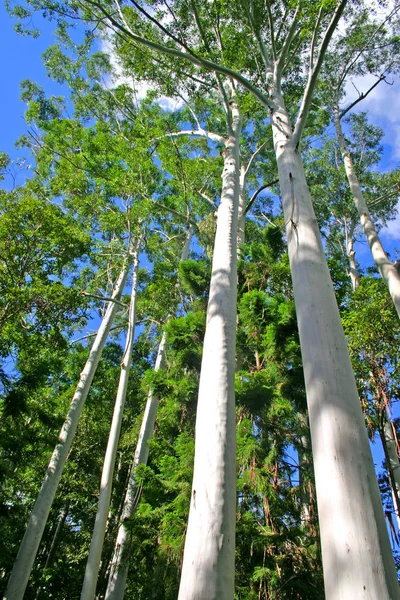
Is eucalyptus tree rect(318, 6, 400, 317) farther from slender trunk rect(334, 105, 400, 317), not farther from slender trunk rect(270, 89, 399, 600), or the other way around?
slender trunk rect(270, 89, 399, 600)

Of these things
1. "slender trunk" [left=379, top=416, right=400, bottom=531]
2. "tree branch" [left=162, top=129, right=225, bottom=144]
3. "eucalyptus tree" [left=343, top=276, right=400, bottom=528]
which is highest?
"tree branch" [left=162, top=129, right=225, bottom=144]

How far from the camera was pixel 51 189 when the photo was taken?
12.0m

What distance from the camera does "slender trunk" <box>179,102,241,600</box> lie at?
194cm

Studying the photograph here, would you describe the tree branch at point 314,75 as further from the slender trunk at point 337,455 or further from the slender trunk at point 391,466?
the slender trunk at point 391,466

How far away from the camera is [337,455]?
176 cm

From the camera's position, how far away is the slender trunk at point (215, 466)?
1938 millimetres

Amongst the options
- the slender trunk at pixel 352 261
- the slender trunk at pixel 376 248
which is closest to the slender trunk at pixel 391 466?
the slender trunk at pixel 376 248

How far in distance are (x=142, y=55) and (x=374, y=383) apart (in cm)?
732

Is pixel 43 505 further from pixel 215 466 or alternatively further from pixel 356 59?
pixel 356 59

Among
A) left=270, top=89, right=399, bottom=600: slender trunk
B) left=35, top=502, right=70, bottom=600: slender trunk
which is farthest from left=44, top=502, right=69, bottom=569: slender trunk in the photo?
left=270, top=89, right=399, bottom=600: slender trunk

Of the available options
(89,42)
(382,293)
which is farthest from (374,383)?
(89,42)

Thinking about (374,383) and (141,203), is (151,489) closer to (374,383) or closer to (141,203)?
(374,383)

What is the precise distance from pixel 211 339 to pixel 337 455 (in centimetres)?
163

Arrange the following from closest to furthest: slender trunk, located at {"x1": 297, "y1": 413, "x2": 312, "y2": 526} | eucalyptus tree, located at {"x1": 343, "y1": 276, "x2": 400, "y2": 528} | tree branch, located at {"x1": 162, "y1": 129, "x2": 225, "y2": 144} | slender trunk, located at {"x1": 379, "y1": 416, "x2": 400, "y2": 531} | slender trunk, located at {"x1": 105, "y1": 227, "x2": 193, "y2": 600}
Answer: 1. slender trunk, located at {"x1": 379, "y1": 416, "x2": 400, "y2": 531}
2. eucalyptus tree, located at {"x1": 343, "y1": 276, "x2": 400, "y2": 528}
3. slender trunk, located at {"x1": 297, "y1": 413, "x2": 312, "y2": 526}
4. slender trunk, located at {"x1": 105, "y1": 227, "x2": 193, "y2": 600}
5. tree branch, located at {"x1": 162, "y1": 129, "x2": 225, "y2": 144}
